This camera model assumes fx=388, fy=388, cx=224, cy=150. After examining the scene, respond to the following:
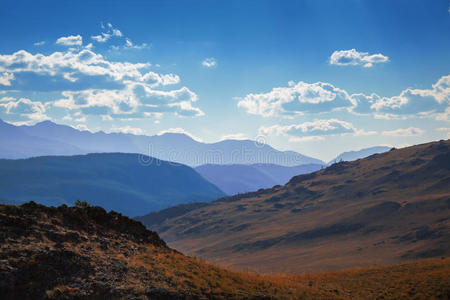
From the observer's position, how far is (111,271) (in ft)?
64.4

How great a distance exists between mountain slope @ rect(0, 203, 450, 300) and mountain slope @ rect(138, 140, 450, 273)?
68887mm

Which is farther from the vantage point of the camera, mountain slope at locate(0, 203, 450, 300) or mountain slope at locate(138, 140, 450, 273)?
mountain slope at locate(138, 140, 450, 273)

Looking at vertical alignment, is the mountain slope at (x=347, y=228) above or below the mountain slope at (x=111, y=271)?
below

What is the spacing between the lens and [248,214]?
197000mm

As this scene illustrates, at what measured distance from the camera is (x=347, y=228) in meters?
138

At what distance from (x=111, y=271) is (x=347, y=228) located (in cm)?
12953

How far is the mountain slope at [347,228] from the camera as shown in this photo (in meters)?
106

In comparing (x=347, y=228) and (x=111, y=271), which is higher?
(x=111, y=271)

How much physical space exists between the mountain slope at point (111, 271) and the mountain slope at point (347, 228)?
68.9m

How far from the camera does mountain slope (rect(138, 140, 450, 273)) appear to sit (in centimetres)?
10650

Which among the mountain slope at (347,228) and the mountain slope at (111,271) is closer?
the mountain slope at (111,271)

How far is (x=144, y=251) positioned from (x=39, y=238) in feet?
21.0

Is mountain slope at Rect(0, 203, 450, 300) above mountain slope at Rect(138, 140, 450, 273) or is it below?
above

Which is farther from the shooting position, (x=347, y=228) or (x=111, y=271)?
(x=347, y=228)
